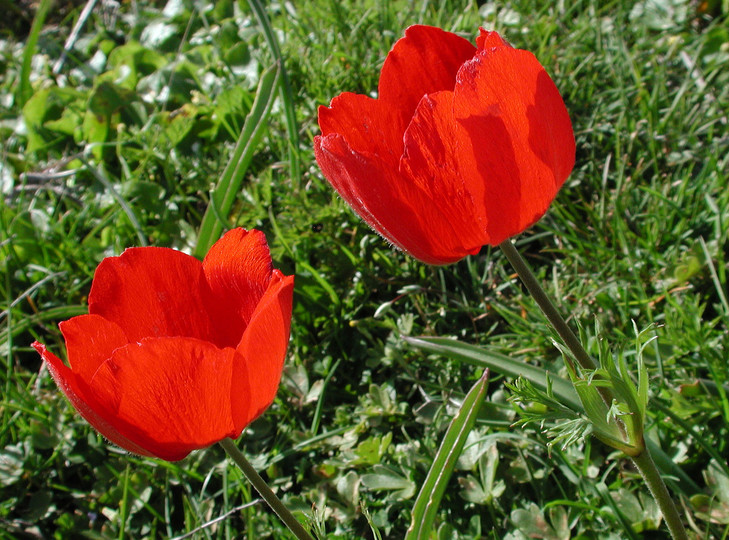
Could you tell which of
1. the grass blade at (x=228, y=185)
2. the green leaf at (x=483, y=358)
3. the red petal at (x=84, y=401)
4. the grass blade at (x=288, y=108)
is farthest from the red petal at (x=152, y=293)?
the grass blade at (x=288, y=108)

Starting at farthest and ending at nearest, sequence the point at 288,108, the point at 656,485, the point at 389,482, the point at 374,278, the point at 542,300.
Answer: the point at 288,108 < the point at 374,278 < the point at 389,482 < the point at 656,485 < the point at 542,300

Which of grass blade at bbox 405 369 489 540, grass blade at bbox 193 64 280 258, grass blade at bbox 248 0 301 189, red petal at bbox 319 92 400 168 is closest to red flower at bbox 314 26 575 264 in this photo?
red petal at bbox 319 92 400 168

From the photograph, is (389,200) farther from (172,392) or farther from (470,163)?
(172,392)

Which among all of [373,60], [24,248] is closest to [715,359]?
[373,60]

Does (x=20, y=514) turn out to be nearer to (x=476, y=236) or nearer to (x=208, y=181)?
(x=208, y=181)

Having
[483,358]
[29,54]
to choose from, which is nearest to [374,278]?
[483,358]

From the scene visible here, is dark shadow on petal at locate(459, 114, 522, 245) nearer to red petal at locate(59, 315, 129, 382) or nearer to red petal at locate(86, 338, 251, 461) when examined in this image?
red petal at locate(86, 338, 251, 461)
